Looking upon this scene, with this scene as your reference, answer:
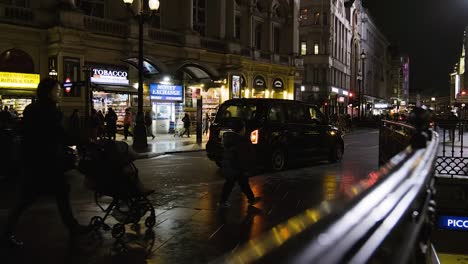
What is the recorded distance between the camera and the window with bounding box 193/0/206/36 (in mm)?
35188

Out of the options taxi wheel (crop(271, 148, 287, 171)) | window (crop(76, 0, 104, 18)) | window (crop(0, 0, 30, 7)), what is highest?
window (crop(76, 0, 104, 18))

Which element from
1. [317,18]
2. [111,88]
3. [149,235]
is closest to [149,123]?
[111,88]

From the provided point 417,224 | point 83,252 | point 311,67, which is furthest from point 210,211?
point 311,67

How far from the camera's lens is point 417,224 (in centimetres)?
311

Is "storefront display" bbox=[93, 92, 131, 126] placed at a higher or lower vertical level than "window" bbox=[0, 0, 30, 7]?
lower

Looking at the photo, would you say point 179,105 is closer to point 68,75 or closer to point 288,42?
point 68,75

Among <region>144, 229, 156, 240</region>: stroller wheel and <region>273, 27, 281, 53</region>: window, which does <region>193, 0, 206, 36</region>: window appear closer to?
<region>273, 27, 281, 53</region>: window

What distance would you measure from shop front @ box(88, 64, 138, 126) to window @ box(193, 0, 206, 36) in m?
9.00

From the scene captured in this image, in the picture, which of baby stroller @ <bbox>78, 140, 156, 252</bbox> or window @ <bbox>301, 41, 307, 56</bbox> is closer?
baby stroller @ <bbox>78, 140, 156, 252</bbox>

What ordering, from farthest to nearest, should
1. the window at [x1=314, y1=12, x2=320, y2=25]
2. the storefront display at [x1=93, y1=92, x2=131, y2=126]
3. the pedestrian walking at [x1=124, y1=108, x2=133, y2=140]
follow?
the window at [x1=314, y1=12, x2=320, y2=25] → the storefront display at [x1=93, y1=92, x2=131, y2=126] → the pedestrian walking at [x1=124, y1=108, x2=133, y2=140]

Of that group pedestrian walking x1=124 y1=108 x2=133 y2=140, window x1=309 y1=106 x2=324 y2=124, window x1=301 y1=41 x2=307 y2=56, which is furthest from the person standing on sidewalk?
window x1=301 y1=41 x2=307 y2=56

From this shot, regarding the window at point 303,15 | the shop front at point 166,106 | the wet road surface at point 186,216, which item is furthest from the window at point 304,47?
the wet road surface at point 186,216

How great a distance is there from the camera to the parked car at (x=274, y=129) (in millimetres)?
13000

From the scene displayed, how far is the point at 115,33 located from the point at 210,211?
21443mm
